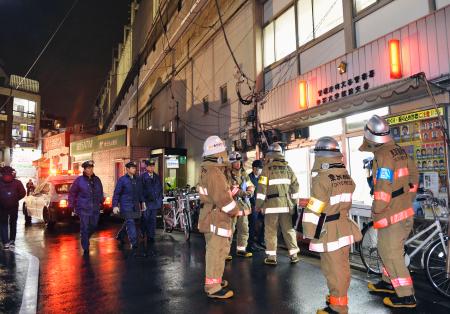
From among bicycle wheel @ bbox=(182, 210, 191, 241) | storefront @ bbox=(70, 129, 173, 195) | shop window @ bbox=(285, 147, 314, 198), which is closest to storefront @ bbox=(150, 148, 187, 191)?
storefront @ bbox=(70, 129, 173, 195)

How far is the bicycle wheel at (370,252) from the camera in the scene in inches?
230

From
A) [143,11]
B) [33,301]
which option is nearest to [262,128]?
[33,301]

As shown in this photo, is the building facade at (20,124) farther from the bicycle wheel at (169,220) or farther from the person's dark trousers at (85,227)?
the person's dark trousers at (85,227)

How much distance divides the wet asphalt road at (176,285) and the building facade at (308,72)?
2.68 meters

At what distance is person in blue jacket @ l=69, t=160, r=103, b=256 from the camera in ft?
26.8

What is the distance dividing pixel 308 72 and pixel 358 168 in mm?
2865

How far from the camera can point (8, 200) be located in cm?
884

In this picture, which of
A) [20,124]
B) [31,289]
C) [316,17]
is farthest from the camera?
[20,124]

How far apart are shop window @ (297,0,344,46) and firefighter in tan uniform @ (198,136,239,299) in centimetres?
636

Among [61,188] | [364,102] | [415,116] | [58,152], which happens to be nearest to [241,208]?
[364,102]

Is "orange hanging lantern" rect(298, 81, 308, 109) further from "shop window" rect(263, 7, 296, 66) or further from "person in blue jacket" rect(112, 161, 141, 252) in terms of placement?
A: "person in blue jacket" rect(112, 161, 141, 252)

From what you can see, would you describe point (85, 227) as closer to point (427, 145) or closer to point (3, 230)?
point (3, 230)

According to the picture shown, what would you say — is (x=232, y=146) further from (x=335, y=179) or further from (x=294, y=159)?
(x=335, y=179)

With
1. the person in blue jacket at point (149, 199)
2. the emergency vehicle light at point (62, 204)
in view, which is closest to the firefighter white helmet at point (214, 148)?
the person in blue jacket at point (149, 199)
